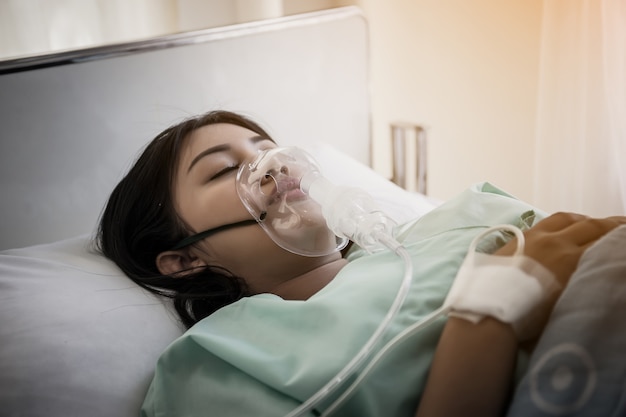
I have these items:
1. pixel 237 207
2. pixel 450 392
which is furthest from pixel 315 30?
pixel 450 392

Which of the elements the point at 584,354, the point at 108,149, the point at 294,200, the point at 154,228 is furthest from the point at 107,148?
the point at 584,354

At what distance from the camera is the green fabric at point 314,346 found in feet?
3.09

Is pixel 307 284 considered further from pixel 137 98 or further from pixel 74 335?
pixel 137 98

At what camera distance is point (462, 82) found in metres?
2.38

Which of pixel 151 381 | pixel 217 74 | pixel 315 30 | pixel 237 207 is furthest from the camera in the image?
pixel 315 30

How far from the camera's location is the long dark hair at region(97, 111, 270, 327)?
4.33 feet

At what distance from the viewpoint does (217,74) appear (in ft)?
6.18

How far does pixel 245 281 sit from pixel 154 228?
0.21 m

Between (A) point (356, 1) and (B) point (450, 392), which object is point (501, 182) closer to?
(A) point (356, 1)

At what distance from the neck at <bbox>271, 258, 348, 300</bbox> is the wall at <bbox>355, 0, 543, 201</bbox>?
3.73 ft

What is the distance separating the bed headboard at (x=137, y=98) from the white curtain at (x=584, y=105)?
0.58m

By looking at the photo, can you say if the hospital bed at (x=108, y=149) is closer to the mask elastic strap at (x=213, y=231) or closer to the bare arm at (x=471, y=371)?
the mask elastic strap at (x=213, y=231)

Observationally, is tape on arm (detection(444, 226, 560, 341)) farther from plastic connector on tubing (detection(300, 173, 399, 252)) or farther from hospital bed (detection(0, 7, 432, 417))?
hospital bed (detection(0, 7, 432, 417))

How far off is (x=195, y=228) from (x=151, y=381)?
33 centimetres
